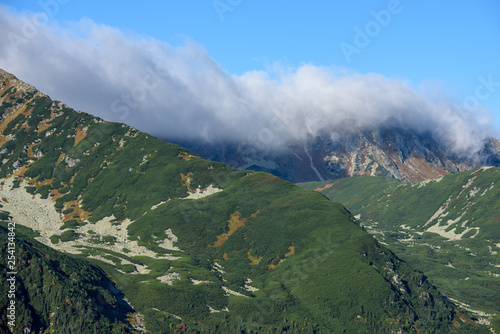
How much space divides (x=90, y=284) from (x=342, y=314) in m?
90.4

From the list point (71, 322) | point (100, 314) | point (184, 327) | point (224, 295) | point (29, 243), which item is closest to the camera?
point (71, 322)

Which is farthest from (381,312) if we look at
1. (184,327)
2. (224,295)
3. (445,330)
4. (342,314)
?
(184,327)

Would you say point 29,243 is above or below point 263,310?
above

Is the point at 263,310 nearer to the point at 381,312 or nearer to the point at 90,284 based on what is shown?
the point at 381,312

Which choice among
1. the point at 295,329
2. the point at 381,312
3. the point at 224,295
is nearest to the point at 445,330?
the point at 381,312

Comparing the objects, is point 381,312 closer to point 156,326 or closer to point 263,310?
point 263,310

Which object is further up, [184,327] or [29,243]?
[29,243]

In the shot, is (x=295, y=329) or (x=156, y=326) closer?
(x=156, y=326)

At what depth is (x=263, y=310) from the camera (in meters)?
187

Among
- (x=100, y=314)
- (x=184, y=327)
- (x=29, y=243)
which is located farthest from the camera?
(x=29, y=243)

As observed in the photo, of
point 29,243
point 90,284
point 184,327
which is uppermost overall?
point 29,243

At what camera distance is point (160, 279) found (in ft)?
655

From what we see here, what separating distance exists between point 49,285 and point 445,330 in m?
145

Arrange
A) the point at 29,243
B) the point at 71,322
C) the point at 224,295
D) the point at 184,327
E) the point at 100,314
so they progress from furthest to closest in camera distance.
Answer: the point at 224,295, the point at 29,243, the point at 184,327, the point at 100,314, the point at 71,322
